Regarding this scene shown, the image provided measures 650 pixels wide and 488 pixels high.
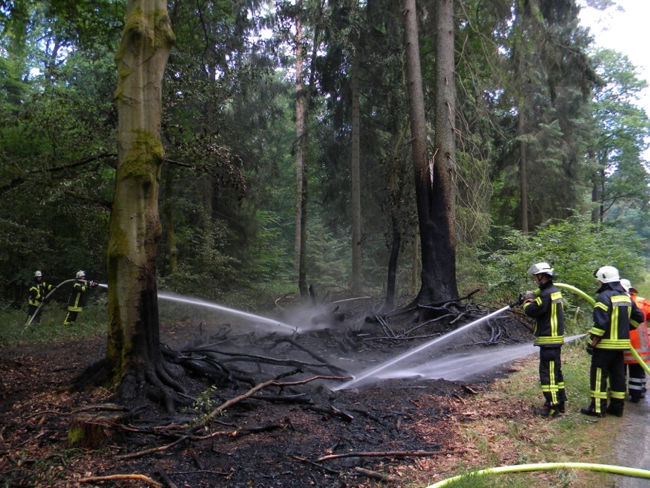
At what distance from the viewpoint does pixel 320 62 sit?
58.4ft

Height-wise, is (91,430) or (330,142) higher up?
(330,142)

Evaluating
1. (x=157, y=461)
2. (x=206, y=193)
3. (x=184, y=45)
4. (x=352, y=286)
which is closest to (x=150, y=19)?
(x=157, y=461)

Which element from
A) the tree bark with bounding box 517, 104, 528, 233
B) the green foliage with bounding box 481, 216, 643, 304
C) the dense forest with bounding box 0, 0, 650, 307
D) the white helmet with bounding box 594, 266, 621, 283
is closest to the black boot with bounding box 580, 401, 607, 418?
the white helmet with bounding box 594, 266, 621, 283

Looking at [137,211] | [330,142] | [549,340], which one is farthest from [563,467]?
[330,142]

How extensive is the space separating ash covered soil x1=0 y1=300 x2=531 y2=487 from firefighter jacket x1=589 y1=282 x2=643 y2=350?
1413 millimetres

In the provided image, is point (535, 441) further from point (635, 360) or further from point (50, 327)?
point (50, 327)

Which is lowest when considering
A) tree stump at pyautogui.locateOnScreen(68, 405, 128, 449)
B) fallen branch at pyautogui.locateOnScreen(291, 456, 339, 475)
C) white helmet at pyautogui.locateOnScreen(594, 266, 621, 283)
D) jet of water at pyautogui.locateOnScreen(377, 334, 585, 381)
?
jet of water at pyautogui.locateOnScreen(377, 334, 585, 381)

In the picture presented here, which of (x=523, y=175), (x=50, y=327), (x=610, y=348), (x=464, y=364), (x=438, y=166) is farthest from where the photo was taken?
(x=523, y=175)

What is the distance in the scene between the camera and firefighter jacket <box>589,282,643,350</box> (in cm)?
539

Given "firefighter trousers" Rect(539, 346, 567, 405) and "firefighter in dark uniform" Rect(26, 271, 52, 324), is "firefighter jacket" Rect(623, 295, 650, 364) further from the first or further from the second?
"firefighter in dark uniform" Rect(26, 271, 52, 324)


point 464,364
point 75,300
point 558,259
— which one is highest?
point 558,259

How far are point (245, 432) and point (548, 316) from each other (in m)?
3.79

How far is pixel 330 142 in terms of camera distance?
1998 centimetres

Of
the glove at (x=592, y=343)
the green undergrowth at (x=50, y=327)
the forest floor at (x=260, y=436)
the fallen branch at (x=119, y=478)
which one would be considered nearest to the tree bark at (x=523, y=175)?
the forest floor at (x=260, y=436)
